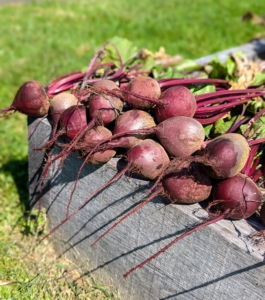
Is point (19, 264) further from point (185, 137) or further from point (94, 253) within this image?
point (185, 137)

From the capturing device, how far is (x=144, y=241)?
6.23 feet

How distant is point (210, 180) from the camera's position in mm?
1672

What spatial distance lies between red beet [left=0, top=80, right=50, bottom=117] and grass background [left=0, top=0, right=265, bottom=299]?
36 centimetres

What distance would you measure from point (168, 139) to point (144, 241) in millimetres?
477

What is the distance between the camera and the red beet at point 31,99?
2080 mm

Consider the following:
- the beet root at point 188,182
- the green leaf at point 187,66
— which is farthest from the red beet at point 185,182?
the green leaf at point 187,66

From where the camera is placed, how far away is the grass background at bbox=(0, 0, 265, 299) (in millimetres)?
2178

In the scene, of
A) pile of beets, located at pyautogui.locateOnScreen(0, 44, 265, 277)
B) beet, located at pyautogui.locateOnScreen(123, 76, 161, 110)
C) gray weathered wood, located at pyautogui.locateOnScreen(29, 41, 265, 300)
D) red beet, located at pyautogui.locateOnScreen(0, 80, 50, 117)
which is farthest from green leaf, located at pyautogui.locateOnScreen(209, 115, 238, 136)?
red beet, located at pyautogui.locateOnScreen(0, 80, 50, 117)

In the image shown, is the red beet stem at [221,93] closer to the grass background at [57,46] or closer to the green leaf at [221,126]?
the green leaf at [221,126]

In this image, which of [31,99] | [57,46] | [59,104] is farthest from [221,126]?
[57,46]

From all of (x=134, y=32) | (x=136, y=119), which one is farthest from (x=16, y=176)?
(x=134, y=32)

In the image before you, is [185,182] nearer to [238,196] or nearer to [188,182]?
[188,182]

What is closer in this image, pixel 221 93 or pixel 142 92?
pixel 142 92

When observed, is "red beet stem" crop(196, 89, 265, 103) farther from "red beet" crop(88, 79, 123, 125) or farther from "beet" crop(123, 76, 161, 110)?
"red beet" crop(88, 79, 123, 125)
